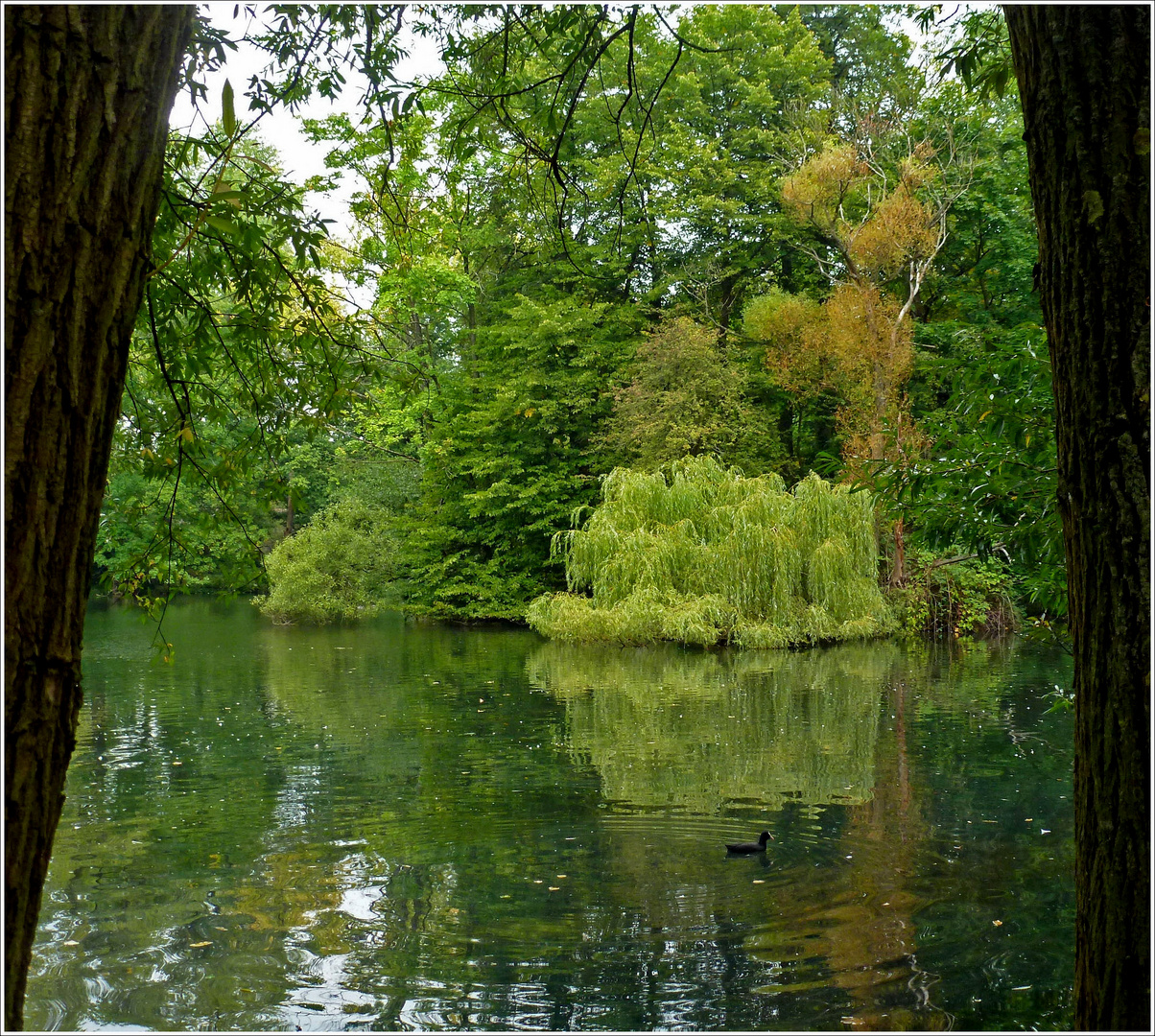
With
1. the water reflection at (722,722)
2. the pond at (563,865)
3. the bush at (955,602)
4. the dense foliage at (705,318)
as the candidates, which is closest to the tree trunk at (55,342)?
the pond at (563,865)

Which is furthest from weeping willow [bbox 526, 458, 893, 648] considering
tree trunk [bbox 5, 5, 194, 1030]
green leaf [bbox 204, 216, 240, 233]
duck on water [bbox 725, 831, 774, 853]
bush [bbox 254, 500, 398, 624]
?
tree trunk [bbox 5, 5, 194, 1030]

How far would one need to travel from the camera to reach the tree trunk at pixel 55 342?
108 cm

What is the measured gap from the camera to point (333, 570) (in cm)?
2264

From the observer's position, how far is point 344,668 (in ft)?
46.4

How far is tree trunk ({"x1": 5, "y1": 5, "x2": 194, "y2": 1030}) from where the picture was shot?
42.7 inches

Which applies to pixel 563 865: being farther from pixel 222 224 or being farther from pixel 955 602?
pixel 955 602

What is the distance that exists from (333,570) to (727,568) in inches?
384

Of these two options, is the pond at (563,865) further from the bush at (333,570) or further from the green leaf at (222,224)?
the bush at (333,570)

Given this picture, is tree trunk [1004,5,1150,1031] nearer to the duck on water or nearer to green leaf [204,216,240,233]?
green leaf [204,216,240,233]

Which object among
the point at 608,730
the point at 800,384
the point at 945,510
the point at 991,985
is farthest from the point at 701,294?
the point at 991,985

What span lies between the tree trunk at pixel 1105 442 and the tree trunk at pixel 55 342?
123cm

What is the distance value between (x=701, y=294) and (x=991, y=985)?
64.8ft

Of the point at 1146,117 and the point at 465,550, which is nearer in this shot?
the point at 1146,117

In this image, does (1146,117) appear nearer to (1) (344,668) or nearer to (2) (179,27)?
(2) (179,27)
